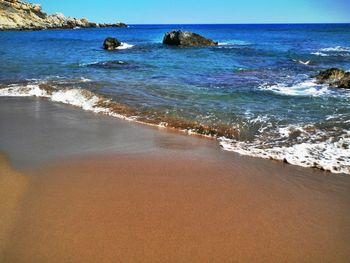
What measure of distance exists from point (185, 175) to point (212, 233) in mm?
1559

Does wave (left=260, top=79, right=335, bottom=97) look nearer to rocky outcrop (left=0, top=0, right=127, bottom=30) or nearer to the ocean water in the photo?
the ocean water

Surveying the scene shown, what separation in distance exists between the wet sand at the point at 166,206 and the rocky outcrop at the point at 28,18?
84.8 m

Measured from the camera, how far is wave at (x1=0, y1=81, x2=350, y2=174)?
238 inches

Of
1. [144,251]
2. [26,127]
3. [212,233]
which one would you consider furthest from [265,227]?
[26,127]

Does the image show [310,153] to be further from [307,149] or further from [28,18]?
[28,18]

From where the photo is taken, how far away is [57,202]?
172 inches

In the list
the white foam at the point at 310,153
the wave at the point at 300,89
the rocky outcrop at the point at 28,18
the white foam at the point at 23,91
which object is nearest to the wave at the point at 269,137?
the white foam at the point at 310,153

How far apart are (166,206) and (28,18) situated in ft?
324

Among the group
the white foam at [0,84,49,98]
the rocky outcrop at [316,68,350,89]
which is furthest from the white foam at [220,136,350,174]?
the white foam at [0,84,49,98]

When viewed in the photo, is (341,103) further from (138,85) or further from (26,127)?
(26,127)

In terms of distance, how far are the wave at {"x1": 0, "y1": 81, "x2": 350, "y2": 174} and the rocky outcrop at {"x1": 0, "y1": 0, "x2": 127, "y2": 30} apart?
81254 mm

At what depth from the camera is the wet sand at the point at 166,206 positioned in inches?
Result: 139

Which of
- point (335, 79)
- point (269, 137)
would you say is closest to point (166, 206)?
point (269, 137)

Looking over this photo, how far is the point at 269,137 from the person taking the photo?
725 cm
